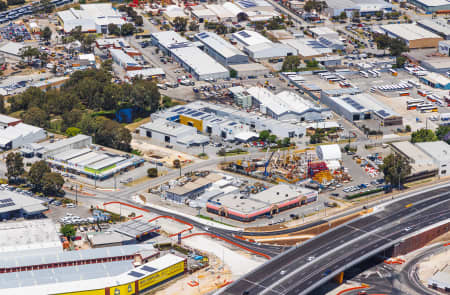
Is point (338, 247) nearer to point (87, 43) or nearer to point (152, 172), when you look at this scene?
point (152, 172)

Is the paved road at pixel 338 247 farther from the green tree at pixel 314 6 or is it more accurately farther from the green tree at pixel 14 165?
the green tree at pixel 314 6

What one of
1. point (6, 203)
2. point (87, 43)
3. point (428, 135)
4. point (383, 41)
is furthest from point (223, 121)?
point (383, 41)

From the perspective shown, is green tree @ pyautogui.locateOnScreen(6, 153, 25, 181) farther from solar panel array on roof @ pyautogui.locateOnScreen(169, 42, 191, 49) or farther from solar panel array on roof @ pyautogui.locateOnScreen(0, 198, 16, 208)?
solar panel array on roof @ pyautogui.locateOnScreen(169, 42, 191, 49)

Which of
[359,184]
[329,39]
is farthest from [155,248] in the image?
[329,39]


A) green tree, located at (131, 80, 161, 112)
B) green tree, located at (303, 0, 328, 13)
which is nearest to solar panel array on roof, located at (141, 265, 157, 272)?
green tree, located at (131, 80, 161, 112)

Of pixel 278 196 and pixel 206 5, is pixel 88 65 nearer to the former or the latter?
pixel 206 5

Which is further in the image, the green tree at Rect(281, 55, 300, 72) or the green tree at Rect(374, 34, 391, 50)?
the green tree at Rect(374, 34, 391, 50)

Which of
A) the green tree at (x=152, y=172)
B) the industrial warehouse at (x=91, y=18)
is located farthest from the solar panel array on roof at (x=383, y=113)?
the industrial warehouse at (x=91, y=18)
